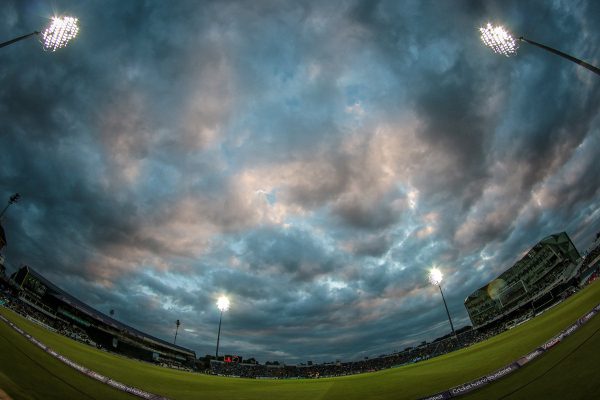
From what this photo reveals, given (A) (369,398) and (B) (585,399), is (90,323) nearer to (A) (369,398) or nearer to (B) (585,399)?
(A) (369,398)

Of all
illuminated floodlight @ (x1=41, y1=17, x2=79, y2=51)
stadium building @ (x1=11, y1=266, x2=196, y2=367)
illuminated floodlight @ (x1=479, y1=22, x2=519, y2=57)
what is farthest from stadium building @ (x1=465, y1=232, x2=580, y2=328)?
stadium building @ (x1=11, y1=266, x2=196, y2=367)

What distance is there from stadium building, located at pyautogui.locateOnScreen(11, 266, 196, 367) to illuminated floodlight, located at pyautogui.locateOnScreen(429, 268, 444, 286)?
82216mm

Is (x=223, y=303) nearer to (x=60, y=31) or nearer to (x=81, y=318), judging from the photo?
(x=81, y=318)

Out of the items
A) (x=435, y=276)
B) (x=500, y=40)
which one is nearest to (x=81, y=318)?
(x=435, y=276)

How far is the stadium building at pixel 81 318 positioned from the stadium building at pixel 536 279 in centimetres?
10923

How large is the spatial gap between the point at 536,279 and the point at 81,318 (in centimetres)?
13307

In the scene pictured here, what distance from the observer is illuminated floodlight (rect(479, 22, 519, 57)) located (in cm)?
1806

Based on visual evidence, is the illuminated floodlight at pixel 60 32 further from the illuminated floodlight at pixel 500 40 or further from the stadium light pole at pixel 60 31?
the illuminated floodlight at pixel 500 40

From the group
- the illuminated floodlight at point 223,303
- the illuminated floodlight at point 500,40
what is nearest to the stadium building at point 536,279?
the illuminated floodlight at point 500,40

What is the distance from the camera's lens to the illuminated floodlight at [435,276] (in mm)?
60003

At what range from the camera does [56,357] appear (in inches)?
643

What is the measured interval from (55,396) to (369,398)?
1461cm

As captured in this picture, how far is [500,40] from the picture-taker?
18.3 m

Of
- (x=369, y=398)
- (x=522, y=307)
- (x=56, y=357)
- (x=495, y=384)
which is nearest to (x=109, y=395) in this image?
(x=56, y=357)
